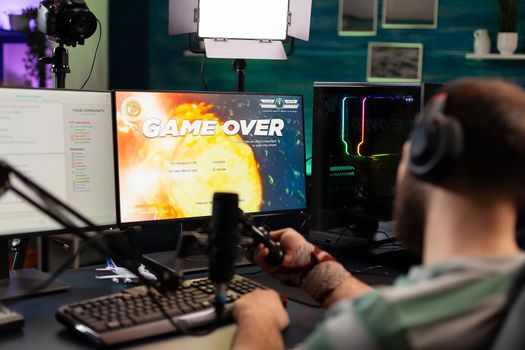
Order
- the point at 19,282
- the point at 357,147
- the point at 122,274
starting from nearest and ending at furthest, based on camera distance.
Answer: the point at 19,282, the point at 122,274, the point at 357,147

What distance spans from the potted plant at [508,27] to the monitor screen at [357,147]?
201 cm

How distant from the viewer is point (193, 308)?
1.42 metres

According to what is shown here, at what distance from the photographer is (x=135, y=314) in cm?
136

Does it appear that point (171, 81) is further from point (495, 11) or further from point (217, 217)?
point (217, 217)

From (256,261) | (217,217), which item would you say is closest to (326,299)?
(256,261)

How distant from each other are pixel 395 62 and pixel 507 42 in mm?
655

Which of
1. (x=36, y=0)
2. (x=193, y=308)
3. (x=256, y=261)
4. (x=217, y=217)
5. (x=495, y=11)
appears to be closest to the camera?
(x=217, y=217)

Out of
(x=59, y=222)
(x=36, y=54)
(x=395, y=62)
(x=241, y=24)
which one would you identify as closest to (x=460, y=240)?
(x=59, y=222)

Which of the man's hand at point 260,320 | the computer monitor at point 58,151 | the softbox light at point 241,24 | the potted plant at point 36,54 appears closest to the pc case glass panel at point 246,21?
the softbox light at point 241,24

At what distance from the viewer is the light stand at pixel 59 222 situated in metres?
1.03

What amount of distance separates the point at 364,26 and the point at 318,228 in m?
2.44

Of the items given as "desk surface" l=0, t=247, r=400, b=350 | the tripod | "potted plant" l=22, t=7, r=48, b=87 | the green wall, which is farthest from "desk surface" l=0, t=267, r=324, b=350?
"potted plant" l=22, t=7, r=48, b=87

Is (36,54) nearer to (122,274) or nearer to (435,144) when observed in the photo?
(122,274)

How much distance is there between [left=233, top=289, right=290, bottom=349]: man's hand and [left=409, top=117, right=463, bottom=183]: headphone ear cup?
486 mm
